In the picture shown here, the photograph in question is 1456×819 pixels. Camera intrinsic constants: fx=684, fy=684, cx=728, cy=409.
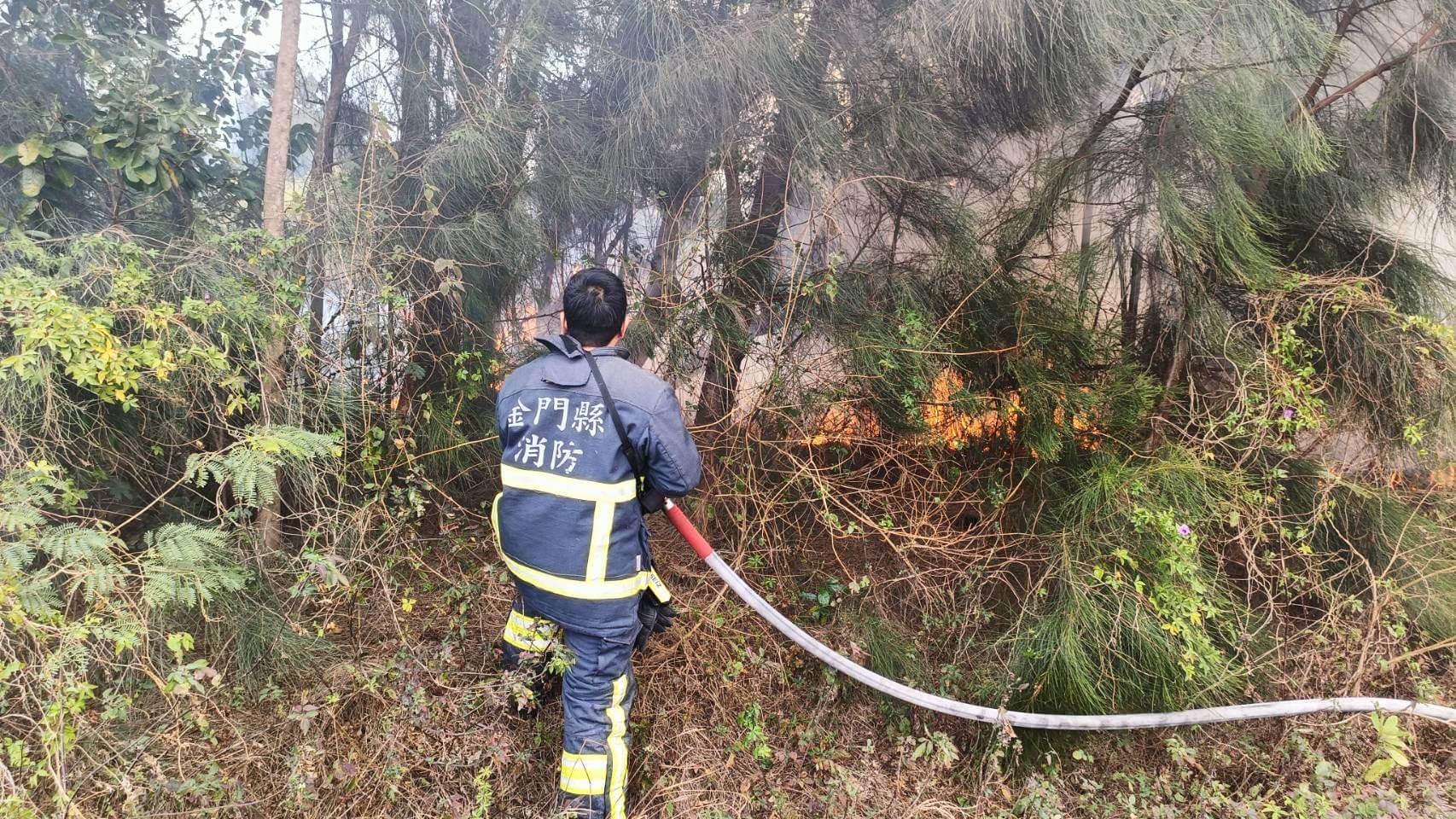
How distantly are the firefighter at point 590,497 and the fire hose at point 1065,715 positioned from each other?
0.24m

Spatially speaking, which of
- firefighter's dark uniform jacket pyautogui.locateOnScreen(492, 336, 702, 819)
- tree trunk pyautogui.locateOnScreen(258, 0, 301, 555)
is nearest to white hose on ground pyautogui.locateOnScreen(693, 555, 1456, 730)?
firefighter's dark uniform jacket pyautogui.locateOnScreen(492, 336, 702, 819)

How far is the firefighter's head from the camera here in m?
1.85

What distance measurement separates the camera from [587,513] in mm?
1748

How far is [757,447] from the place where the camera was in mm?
2613

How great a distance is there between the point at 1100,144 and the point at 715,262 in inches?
57.3

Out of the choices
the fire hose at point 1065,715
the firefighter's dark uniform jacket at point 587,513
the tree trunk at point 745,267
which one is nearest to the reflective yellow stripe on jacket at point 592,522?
the firefighter's dark uniform jacket at point 587,513

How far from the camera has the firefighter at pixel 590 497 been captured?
1.75 meters

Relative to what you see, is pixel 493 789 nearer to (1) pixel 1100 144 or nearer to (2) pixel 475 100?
(2) pixel 475 100

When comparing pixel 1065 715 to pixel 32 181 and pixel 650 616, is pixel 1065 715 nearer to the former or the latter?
pixel 650 616

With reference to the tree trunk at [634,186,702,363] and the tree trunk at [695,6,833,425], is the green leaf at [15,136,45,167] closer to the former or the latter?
the tree trunk at [634,186,702,363]

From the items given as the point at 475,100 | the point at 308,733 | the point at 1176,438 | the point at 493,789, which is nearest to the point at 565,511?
the point at 493,789

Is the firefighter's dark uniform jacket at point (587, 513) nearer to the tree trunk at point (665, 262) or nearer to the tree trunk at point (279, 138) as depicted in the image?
the tree trunk at point (665, 262)

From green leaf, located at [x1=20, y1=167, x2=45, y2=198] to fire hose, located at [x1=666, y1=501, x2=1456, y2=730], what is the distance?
7.60ft

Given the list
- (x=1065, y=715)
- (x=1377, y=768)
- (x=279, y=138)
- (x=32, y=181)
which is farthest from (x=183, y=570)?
(x=1377, y=768)
